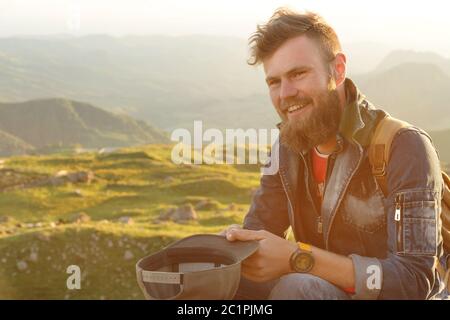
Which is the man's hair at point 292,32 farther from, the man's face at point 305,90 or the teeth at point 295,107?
the teeth at point 295,107

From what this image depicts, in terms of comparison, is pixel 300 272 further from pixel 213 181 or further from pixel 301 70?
pixel 213 181

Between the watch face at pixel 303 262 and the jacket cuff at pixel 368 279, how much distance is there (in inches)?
13.1

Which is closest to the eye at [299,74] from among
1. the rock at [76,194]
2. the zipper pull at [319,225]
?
the zipper pull at [319,225]

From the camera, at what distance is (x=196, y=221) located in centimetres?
3112

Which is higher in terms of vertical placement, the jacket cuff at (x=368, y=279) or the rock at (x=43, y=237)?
the jacket cuff at (x=368, y=279)

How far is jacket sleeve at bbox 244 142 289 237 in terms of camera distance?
223 inches

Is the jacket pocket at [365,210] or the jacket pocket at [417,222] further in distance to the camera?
the jacket pocket at [365,210]

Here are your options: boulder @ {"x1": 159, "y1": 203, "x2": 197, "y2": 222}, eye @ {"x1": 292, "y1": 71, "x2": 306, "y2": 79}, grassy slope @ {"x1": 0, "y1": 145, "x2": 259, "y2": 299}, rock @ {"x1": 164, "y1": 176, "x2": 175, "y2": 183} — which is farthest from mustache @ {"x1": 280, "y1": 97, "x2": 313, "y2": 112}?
rock @ {"x1": 164, "y1": 176, "x2": 175, "y2": 183}

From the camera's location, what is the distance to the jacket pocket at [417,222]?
4.22 metres

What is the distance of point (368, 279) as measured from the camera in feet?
14.2

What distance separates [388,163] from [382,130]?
30 centimetres

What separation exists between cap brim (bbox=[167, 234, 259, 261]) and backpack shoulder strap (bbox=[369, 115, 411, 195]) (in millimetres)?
1117

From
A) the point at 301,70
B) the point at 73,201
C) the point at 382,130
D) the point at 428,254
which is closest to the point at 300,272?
the point at 428,254

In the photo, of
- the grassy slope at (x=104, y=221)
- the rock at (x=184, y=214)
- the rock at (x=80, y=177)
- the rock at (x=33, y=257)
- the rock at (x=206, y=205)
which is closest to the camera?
the grassy slope at (x=104, y=221)
